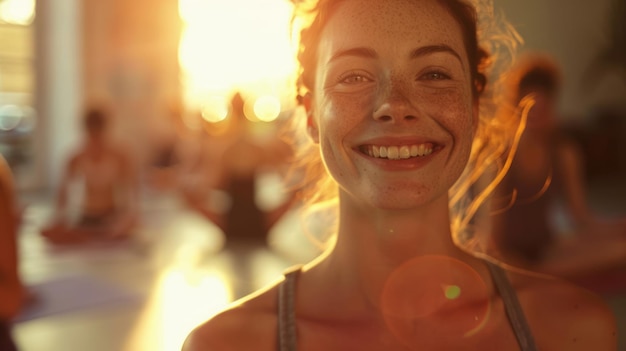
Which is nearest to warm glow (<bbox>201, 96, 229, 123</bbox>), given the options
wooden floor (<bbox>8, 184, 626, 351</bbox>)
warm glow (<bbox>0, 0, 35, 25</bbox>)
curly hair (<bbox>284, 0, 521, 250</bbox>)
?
wooden floor (<bbox>8, 184, 626, 351</bbox>)

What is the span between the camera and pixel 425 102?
88 cm

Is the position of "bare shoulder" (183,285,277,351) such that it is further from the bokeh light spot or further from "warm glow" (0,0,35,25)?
"warm glow" (0,0,35,25)

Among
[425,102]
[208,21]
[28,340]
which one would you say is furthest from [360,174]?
[208,21]

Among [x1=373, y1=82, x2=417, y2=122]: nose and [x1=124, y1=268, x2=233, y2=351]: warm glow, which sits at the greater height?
[x1=373, y1=82, x2=417, y2=122]: nose

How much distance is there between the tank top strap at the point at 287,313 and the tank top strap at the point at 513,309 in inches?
11.3

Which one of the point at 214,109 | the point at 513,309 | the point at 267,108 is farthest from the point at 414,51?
the point at 267,108

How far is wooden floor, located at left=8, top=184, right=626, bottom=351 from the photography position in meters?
2.91

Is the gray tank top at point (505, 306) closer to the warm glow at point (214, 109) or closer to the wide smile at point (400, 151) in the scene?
the wide smile at point (400, 151)

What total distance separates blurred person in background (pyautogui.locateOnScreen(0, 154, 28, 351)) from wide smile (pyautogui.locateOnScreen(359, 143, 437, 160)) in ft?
3.76

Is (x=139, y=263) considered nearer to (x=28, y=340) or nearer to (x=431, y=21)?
(x=28, y=340)

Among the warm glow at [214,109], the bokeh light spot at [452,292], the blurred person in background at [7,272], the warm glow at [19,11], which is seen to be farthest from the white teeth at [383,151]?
the warm glow at [19,11]

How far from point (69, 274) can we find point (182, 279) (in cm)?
69

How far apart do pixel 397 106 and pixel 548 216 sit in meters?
2.70

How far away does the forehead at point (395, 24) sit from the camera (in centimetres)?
88
